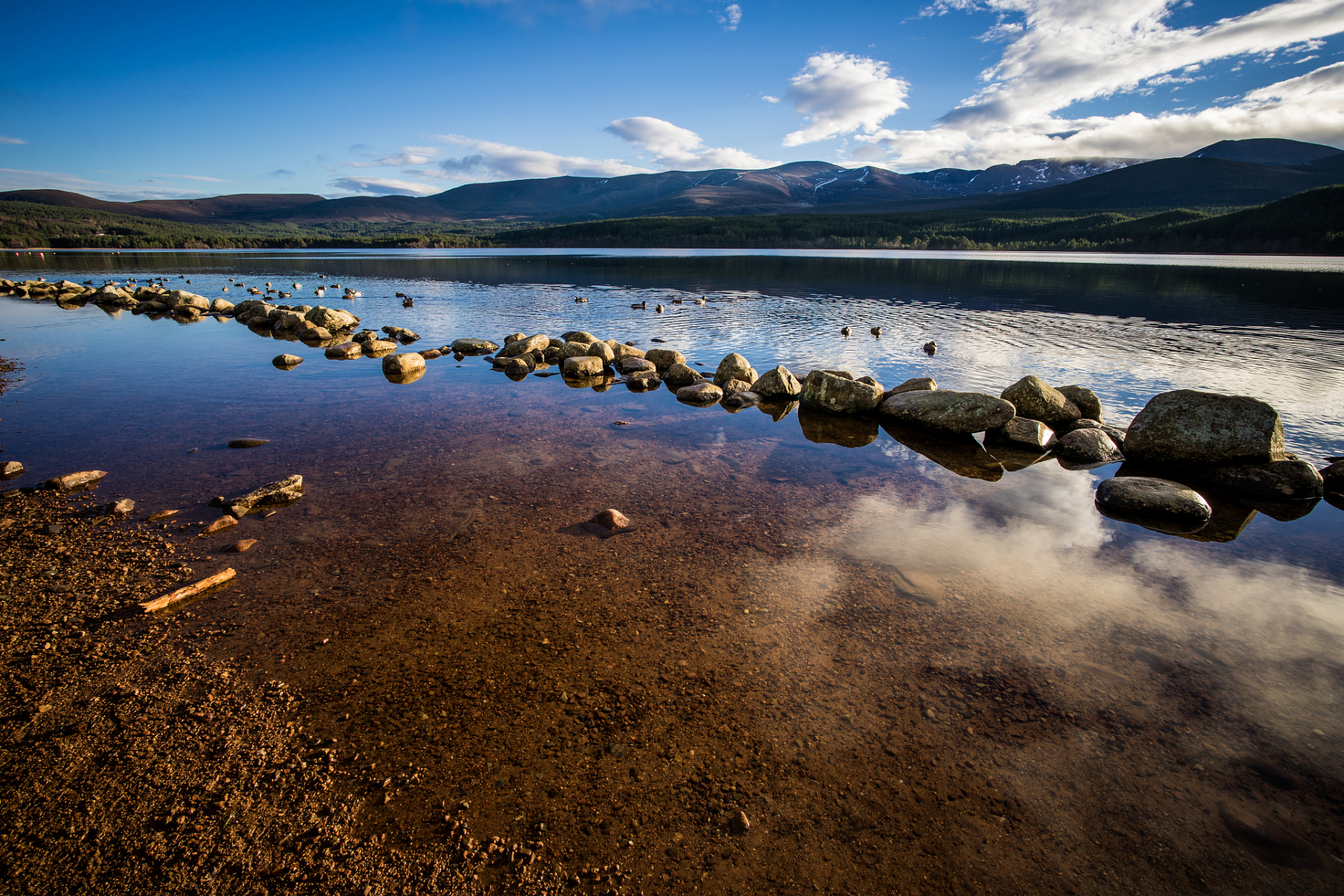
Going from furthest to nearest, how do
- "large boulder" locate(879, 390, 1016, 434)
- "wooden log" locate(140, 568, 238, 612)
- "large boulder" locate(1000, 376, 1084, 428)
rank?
"large boulder" locate(1000, 376, 1084, 428), "large boulder" locate(879, 390, 1016, 434), "wooden log" locate(140, 568, 238, 612)

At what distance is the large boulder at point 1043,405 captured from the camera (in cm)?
1314

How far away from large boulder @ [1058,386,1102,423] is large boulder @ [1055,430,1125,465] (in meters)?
2.31

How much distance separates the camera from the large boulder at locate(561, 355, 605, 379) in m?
18.0

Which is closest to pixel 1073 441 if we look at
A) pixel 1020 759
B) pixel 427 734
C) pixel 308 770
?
pixel 1020 759

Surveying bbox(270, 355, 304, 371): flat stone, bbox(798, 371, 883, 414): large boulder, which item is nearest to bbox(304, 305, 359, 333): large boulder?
bbox(270, 355, 304, 371): flat stone

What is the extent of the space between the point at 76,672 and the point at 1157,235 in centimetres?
16624

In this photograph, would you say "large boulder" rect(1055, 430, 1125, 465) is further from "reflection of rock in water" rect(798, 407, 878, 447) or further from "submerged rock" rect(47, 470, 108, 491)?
"submerged rock" rect(47, 470, 108, 491)

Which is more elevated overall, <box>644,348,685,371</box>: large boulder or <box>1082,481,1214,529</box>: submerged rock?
<box>644,348,685,371</box>: large boulder

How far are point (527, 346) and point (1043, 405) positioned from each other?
16.8m

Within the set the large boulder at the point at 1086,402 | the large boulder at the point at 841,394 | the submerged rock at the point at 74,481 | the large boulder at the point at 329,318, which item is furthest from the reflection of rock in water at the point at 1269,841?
the large boulder at the point at 329,318

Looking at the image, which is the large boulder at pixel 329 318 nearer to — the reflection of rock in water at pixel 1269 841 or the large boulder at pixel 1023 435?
the large boulder at pixel 1023 435

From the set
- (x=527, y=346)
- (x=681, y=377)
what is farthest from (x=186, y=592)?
(x=527, y=346)

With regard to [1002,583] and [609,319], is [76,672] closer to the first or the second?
[1002,583]

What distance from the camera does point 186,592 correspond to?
596 centimetres
